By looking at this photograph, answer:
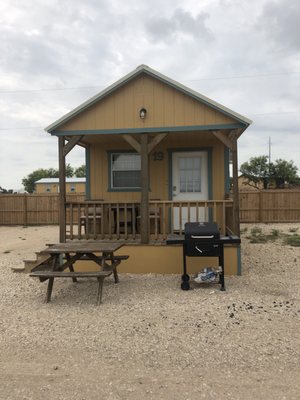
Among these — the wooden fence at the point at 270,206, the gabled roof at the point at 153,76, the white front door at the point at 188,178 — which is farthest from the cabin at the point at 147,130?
the wooden fence at the point at 270,206

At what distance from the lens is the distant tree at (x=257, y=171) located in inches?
1383

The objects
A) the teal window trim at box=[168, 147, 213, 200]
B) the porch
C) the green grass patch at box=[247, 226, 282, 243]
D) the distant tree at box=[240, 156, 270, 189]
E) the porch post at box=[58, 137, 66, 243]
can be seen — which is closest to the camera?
the porch

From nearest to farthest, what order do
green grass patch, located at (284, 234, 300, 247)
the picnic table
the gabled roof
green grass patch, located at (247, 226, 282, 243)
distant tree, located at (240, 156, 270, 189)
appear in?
the picnic table < the gabled roof < green grass patch, located at (284, 234, 300, 247) < green grass patch, located at (247, 226, 282, 243) < distant tree, located at (240, 156, 270, 189)

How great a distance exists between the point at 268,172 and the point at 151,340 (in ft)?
110

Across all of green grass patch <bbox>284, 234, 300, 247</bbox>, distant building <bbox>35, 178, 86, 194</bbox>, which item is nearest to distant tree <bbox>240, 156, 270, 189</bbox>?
distant building <bbox>35, 178, 86, 194</bbox>

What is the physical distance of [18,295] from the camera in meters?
5.64

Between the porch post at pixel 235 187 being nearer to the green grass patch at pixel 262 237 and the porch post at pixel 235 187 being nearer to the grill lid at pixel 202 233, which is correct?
the grill lid at pixel 202 233

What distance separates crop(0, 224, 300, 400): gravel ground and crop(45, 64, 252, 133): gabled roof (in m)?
2.97

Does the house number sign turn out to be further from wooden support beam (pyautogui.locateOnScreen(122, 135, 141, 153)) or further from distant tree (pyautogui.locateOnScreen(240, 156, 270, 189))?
distant tree (pyautogui.locateOnScreen(240, 156, 270, 189))

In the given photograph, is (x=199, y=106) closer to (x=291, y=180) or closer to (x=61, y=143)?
(x=61, y=143)

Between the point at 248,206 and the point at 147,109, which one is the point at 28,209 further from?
the point at 147,109

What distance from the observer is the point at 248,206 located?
1706cm

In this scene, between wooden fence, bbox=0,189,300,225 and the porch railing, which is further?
wooden fence, bbox=0,189,300,225

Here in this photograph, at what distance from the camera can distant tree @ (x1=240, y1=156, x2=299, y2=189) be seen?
3326 cm
